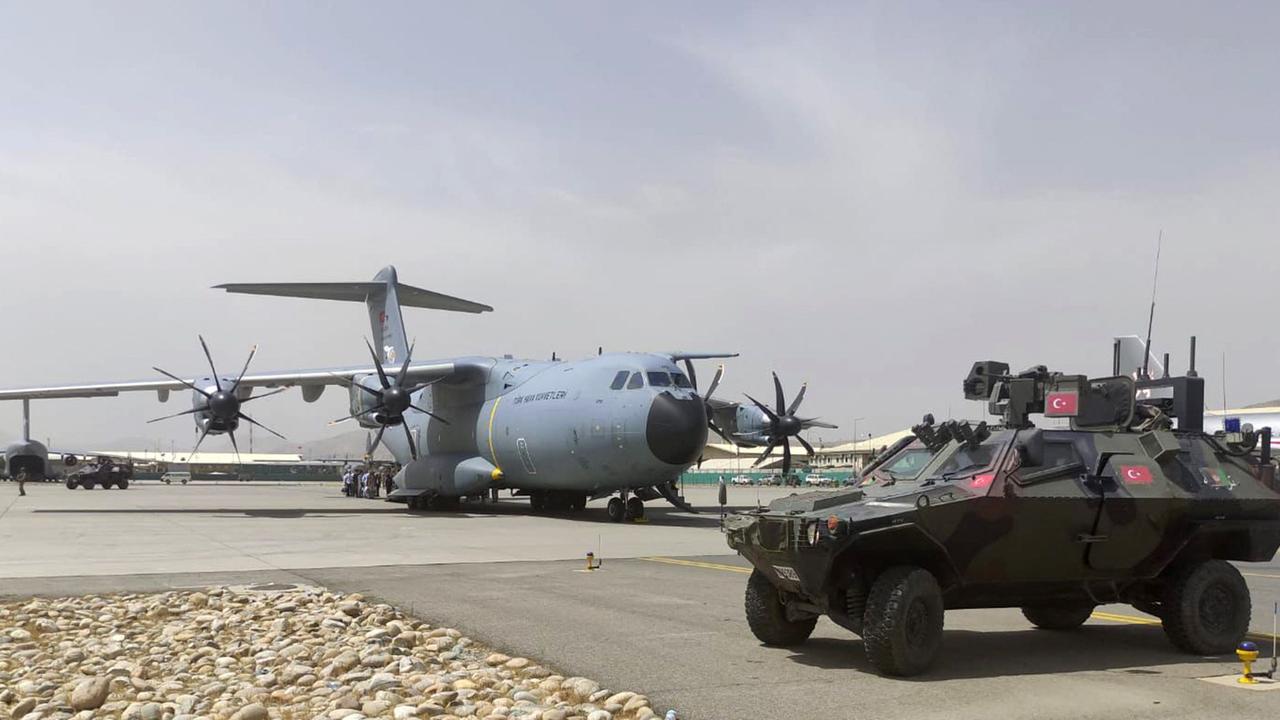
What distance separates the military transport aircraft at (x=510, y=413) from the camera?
2666 centimetres

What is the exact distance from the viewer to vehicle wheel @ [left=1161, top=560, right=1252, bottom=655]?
921 cm

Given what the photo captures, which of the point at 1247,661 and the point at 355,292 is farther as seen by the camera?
the point at 355,292

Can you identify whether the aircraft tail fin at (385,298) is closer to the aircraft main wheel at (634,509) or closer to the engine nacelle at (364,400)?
the engine nacelle at (364,400)

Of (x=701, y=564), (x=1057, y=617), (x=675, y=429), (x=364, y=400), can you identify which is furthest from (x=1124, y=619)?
(x=364, y=400)

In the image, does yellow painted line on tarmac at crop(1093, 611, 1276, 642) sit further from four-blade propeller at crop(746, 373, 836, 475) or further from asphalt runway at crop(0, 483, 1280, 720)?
four-blade propeller at crop(746, 373, 836, 475)

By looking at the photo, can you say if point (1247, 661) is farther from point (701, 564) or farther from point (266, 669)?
point (701, 564)

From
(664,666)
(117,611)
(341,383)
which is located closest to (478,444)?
(341,383)

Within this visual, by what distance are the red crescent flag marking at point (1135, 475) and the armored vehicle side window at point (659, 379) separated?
1774 cm

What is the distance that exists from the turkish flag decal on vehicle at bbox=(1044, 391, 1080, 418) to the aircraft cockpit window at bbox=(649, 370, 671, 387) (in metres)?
17.0

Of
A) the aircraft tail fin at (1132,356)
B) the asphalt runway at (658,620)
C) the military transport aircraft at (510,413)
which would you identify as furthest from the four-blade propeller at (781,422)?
the aircraft tail fin at (1132,356)

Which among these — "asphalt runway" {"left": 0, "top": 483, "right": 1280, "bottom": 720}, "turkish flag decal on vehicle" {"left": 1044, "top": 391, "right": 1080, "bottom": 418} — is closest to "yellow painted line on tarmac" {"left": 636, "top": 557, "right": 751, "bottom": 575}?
"asphalt runway" {"left": 0, "top": 483, "right": 1280, "bottom": 720}

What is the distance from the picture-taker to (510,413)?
3050 cm

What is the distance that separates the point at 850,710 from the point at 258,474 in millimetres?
117869

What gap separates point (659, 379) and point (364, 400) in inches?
469
